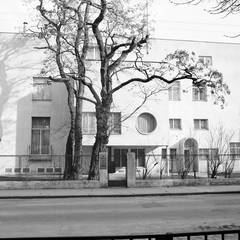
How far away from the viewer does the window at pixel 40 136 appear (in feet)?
127

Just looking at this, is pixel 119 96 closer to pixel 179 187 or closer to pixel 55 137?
pixel 55 137

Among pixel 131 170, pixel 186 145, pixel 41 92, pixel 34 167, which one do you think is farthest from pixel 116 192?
pixel 186 145

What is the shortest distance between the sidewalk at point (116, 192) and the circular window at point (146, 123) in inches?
545

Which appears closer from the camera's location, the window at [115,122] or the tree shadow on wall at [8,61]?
the window at [115,122]

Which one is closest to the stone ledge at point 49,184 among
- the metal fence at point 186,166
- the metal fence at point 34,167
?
the metal fence at point 34,167

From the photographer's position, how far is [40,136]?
38906 mm

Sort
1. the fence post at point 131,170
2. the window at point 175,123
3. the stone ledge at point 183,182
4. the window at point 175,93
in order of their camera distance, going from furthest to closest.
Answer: the window at point 175,93 < the window at point 175,123 < the stone ledge at point 183,182 < the fence post at point 131,170

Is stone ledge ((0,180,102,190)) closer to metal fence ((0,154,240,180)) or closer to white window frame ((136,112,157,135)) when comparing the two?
metal fence ((0,154,240,180))

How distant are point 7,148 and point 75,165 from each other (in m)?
13.3

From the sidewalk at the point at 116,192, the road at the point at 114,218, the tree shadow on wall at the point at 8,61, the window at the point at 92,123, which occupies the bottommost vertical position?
the road at the point at 114,218

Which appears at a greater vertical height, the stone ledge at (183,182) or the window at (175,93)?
the window at (175,93)

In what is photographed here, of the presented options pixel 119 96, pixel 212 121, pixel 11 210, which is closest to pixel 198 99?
pixel 212 121

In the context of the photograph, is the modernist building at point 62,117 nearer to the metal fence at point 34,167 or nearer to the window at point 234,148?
the metal fence at point 34,167

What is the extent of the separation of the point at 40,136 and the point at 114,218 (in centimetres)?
2656
